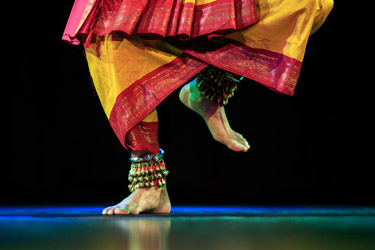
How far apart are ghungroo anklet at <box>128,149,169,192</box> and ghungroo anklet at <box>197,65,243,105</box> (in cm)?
29

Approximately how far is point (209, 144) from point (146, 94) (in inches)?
43.2

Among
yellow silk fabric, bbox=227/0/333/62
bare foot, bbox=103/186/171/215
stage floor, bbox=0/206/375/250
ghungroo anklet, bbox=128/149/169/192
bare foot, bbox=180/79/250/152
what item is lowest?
stage floor, bbox=0/206/375/250

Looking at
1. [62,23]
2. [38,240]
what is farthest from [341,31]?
[38,240]

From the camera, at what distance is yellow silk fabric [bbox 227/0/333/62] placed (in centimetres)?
158

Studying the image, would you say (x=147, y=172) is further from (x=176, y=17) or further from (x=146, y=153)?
(x=176, y=17)

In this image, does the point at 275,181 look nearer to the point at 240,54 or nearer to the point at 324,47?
the point at 324,47

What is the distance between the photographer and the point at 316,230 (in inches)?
42.4

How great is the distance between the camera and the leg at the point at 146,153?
1.55 m

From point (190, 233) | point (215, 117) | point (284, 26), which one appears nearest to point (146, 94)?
point (215, 117)

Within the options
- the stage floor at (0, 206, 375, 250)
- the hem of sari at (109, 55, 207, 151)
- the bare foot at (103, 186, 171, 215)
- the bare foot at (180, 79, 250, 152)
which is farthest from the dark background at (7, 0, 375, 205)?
the stage floor at (0, 206, 375, 250)

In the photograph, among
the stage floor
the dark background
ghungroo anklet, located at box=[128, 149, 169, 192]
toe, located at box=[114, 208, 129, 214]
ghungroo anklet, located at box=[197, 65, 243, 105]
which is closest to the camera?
the stage floor

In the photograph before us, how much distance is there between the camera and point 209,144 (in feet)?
8.59

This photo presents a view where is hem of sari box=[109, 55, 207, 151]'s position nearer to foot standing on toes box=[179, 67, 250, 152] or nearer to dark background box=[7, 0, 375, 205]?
foot standing on toes box=[179, 67, 250, 152]

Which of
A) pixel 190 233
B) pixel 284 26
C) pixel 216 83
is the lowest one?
pixel 190 233
